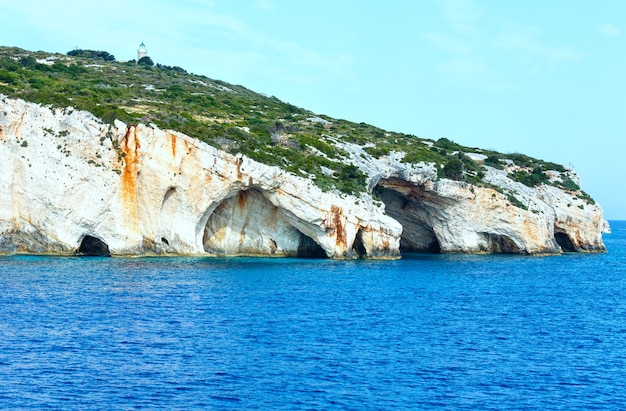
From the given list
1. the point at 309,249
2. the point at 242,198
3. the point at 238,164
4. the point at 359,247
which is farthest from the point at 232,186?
the point at 359,247

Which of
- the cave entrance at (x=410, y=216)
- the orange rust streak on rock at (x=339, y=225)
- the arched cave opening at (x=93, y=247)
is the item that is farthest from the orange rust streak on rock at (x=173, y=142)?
the cave entrance at (x=410, y=216)

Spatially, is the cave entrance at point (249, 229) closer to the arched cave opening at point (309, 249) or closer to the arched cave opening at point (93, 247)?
the arched cave opening at point (309, 249)

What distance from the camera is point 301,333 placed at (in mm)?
32562

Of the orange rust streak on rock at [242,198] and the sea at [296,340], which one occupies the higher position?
the orange rust streak on rock at [242,198]

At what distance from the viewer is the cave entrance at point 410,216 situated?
243ft

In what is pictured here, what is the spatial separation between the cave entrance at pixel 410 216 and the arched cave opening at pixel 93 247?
93.6 feet

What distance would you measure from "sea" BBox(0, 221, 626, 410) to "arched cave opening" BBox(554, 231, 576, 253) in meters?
31.5

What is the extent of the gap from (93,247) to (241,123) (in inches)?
837

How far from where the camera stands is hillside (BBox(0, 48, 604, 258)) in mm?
55969

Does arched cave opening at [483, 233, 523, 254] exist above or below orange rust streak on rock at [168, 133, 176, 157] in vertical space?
below

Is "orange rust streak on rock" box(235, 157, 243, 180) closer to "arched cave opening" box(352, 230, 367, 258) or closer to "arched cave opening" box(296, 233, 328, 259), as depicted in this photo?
"arched cave opening" box(296, 233, 328, 259)

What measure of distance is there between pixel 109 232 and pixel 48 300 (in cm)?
1991

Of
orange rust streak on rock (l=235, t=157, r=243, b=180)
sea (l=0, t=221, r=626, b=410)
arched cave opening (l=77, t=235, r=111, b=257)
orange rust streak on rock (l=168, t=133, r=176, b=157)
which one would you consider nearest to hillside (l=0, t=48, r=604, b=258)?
orange rust streak on rock (l=168, t=133, r=176, b=157)

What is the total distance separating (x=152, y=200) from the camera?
57.4m
